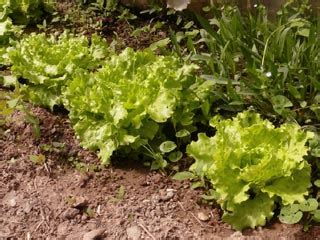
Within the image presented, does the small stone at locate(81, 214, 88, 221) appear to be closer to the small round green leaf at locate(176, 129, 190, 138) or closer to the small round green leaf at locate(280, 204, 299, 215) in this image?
the small round green leaf at locate(176, 129, 190, 138)

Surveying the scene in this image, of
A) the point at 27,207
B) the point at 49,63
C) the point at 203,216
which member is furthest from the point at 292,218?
the point at 49,63

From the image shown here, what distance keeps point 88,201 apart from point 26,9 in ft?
6.46

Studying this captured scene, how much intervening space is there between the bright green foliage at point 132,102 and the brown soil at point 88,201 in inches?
5.7

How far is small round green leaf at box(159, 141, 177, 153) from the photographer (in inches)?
116

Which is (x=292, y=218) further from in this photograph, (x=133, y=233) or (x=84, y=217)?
(x=84, y=217)

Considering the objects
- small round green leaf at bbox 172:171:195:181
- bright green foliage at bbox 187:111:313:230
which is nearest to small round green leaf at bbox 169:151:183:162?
small round green leaf at bbox 172:171:195:181

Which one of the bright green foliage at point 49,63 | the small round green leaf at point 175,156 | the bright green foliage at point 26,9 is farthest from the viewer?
the bright green foliage at point 26,9

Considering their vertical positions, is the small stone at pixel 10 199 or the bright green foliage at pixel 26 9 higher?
the bright green foliage at pixel 26 9

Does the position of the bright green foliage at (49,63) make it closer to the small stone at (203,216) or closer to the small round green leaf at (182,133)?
the small round green leaf at (182,133)

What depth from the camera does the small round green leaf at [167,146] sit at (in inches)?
116

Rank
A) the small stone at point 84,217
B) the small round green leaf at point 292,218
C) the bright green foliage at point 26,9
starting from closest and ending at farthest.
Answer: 1. the small round green leaf at point 292,218
2. the small stone at point 84,217
3. the bright green foliage at point 26,9

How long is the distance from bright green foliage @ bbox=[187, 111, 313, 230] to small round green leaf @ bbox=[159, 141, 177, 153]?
260 mm

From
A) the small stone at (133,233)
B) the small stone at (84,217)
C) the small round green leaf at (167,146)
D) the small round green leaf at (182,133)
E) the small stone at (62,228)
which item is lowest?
the small stone at (62,228)

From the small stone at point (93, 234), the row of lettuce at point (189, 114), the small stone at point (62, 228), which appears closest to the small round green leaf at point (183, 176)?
the row of lettuce at point (189, 114)
